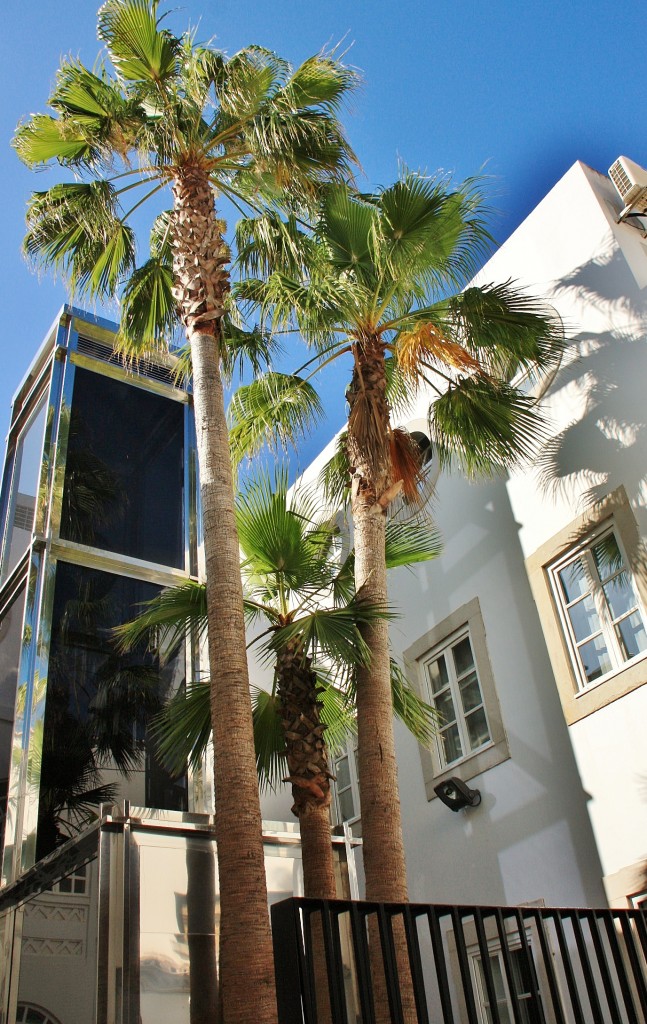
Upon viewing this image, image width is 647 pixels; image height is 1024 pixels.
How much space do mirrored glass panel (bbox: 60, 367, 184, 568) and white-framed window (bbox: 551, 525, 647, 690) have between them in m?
4.19

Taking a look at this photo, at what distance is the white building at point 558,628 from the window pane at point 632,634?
2cm

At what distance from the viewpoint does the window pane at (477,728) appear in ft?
35.6

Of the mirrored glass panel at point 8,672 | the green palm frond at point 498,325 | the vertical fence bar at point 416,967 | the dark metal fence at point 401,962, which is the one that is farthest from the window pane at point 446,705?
the vertical fence bar at point 416,967

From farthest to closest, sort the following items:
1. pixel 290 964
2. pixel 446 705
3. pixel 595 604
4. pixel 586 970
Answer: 1. pixel 446 705
2. pixel 595 604
3. pixel 586 970
4. pixel 290 964

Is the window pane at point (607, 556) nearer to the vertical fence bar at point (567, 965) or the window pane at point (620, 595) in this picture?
the window pane at point (620, 595)

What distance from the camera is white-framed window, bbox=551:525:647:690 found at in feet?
29.8

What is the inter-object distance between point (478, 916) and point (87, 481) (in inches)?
235

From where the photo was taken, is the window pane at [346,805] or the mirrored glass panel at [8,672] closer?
the mirrored glass panel at [8,672]

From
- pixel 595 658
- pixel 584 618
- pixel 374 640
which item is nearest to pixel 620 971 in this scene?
pixel 374 640

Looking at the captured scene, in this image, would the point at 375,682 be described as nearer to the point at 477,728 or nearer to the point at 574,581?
the point at 574,581

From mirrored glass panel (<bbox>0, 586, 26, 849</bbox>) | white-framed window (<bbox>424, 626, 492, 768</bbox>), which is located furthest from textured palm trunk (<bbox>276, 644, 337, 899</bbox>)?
white-framed window (<bbox>424, 626, 492, 768</bbox>)

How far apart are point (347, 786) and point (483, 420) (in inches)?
276

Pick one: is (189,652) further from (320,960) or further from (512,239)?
(512,239)

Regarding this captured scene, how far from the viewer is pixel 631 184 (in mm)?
10117
